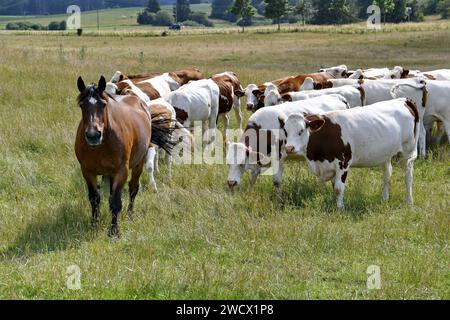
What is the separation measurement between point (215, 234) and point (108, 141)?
1927mm

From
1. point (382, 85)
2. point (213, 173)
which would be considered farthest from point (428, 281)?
point (382, 85)

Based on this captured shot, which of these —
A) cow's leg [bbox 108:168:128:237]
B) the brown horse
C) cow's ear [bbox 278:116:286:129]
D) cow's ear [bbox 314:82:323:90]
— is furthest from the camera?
cow's ear [bbox 314:82:323:90]

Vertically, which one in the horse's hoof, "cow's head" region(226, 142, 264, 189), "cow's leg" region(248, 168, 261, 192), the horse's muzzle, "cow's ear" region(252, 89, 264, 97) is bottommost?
the horse's hoof

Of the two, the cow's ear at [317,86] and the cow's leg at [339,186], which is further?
the cow's ear at [317,86]

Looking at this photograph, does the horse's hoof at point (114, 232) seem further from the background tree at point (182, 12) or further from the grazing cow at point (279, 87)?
the background tree at point (182, 12)

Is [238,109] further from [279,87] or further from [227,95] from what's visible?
[279,87]

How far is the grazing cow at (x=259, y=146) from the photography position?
1039 cm

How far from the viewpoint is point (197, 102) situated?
Result: 45.4 feet

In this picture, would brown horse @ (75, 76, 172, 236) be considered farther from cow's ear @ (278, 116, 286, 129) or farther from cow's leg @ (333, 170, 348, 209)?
cow's leg @ (333, 170, 348, 209)

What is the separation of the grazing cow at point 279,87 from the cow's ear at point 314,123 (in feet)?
15.8

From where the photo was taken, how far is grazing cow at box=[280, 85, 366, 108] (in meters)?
13.0

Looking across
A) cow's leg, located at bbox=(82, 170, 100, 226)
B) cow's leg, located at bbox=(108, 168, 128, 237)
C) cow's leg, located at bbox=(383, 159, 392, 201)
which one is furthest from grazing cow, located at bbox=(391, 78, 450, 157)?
cow's leg, located at bbox=(82, 170, 100, 226)

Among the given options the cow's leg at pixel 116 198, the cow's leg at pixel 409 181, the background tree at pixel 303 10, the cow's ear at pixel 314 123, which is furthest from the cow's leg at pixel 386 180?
the background tree at pixel 303 10
